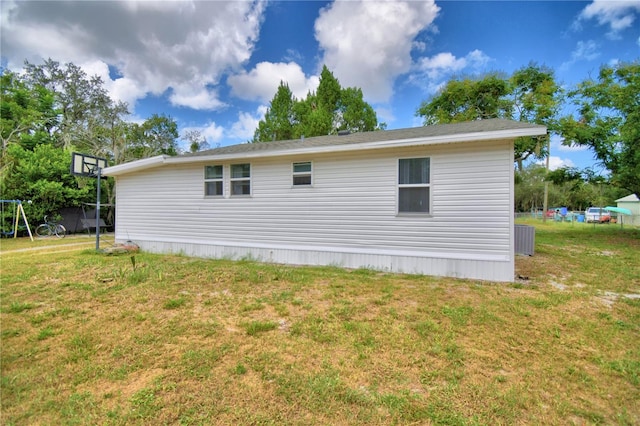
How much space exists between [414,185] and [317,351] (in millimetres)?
4218

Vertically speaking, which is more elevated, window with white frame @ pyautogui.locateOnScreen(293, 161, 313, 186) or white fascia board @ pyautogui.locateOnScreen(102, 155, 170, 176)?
white fascia board @ pyautogui.locateOnScreen(102, 155, 170, 176)

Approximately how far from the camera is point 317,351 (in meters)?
2.77

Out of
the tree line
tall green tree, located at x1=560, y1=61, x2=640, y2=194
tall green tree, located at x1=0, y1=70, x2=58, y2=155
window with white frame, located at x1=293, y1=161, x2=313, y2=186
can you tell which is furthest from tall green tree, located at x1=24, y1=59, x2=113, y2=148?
tall green tree, located at x1=560, y1=61, x2=640, y2=194

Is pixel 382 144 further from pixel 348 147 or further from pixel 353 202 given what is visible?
pixel 353 202

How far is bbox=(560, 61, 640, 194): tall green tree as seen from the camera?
11117 millimetres

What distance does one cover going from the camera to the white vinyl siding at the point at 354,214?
5.34 metres

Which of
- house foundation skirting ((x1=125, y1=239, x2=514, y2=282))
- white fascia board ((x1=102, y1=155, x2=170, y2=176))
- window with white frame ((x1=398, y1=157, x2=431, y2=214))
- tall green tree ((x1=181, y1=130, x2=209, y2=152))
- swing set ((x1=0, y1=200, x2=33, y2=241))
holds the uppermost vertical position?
tall green tree ((x1=181, y1=130, x2=209, y2=152))

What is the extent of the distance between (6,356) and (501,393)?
14.6 ft

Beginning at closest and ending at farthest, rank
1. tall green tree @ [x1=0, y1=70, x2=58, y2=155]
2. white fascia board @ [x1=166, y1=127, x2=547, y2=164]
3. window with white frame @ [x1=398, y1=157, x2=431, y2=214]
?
white fascia board @ [x1=166, y1=127, x2=547, y2=164], window with white frame @ [x1=398, y1=157, x2=431, y2=214], tall green tree @ [x1=0, y1=70, x2=58, y2=155]

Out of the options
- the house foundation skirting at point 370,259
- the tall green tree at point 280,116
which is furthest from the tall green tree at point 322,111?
the house foundation skirting at point 370,259

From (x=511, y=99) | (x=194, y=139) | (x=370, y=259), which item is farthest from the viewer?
(x=194, y=139)

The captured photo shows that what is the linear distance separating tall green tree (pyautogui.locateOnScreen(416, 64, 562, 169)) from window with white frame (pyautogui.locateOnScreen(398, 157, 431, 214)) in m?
12.0

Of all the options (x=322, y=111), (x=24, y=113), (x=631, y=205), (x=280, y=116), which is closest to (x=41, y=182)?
(x=24, y=113)

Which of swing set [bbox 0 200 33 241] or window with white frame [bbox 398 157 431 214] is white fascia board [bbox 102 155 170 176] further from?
window with white frame [bbox 398 157 431 214]
